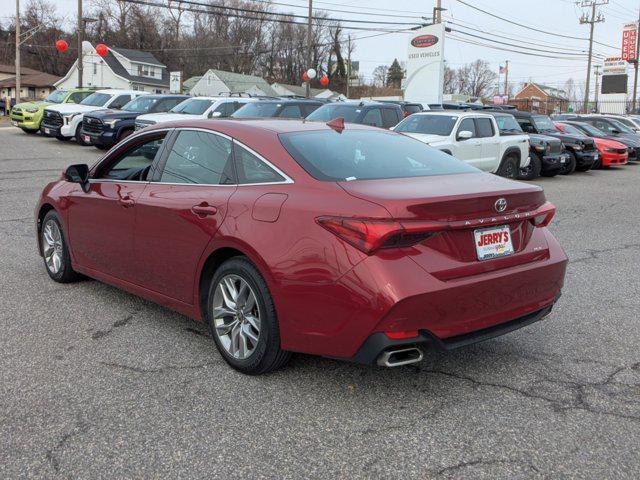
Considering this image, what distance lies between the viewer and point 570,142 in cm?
1930

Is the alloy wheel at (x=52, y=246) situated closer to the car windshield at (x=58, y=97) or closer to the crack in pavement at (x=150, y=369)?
the crack in pavement at (x=150, y=369)

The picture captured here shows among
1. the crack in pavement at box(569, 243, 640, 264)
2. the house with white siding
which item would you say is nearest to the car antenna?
the crack in pavement at box(569, 243, 640, 264)

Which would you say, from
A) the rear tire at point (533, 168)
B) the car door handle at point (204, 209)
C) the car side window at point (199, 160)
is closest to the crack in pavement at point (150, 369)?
the car door handle at point (204, 209)

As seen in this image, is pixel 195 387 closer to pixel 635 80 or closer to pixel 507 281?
pixel 507 281

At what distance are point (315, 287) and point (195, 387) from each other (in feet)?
3.30

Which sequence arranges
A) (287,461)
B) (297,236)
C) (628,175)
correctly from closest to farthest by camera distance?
(287,461), (297,236), (628,175)

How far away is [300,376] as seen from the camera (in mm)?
3906

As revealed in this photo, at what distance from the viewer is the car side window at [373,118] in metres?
15.5

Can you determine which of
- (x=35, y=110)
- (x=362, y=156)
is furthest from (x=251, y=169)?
(x=35, y=110)

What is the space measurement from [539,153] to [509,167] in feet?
5.96

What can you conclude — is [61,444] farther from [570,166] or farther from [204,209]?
[570,166]

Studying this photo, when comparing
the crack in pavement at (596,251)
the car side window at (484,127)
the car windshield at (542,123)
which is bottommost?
the crack in pavement at (596,251)

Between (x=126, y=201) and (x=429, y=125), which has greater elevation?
(x=429, y=125)

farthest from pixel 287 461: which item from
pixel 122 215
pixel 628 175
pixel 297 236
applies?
pixel 628 175
